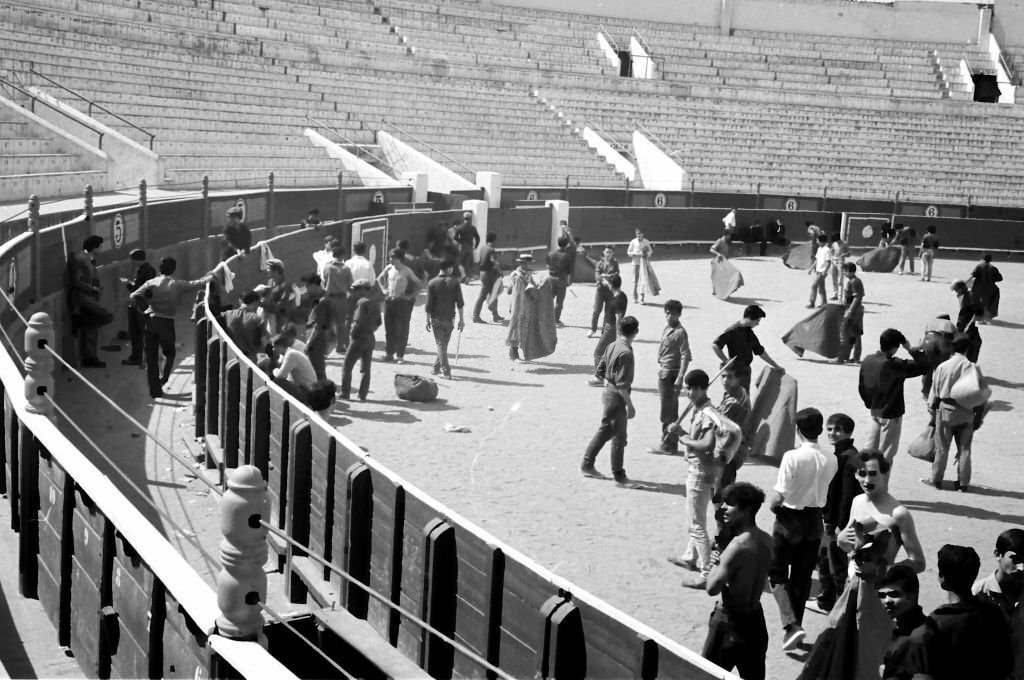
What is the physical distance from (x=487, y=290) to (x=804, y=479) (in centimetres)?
1262

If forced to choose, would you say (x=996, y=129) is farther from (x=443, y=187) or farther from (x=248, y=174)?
(x=248, y=174)

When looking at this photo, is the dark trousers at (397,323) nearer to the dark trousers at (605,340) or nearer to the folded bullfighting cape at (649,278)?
the dark trousers at (605,340)

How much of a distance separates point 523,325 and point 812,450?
30.2 feet

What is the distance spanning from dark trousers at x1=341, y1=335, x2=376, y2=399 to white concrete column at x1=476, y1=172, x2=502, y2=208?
16.5 metres

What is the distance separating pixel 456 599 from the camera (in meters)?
6.89

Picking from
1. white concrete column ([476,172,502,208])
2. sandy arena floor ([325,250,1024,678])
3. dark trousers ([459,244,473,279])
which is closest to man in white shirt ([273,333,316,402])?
sandy arena floor ([325,250,1024,678])

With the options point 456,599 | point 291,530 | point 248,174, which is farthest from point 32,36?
point 456,599

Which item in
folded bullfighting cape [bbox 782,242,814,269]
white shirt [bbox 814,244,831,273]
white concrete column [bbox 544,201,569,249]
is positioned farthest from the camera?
white concrete column [bbox 544,201,569,249]

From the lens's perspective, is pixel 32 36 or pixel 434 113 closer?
pixel 32 36

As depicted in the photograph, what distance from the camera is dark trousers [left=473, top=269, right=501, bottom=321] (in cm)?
2031

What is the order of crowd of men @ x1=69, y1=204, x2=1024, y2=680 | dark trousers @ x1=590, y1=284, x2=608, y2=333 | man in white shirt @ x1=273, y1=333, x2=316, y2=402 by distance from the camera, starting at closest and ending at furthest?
1. crowd of men @ x1=69, y1=204, x2=1024, y2=680
2. man in white shirt @ x1=273, y1=333, x2=316, y2=402
3. dark trousers @ x1=590, y1=284, x2=608, y2=333

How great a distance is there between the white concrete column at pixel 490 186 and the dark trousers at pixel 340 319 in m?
13.7

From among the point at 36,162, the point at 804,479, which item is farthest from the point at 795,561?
the point at 36,162

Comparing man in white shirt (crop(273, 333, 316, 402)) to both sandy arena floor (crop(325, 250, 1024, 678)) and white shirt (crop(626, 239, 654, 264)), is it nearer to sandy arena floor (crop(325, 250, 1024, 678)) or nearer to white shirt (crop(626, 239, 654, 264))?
sandy arena floor (crop(325, 250, 1024, 678))
